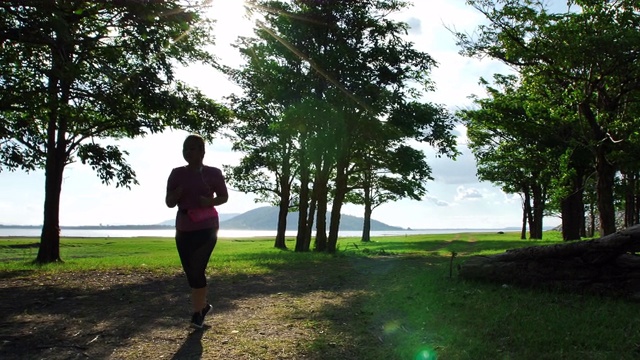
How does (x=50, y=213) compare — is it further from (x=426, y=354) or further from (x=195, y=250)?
(x=426, y=354)

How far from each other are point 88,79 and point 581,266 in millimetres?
13165

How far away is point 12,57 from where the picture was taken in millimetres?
11625

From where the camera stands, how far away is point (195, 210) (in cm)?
545

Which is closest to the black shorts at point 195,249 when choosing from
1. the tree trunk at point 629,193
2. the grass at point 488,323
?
the grass at point 488,323

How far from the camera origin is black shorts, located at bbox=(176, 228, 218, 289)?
5.49 metres

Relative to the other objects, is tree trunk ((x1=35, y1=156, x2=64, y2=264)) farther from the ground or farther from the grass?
the grass

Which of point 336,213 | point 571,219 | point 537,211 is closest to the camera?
point 336,213

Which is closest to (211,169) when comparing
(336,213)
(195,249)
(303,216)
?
(195,249)

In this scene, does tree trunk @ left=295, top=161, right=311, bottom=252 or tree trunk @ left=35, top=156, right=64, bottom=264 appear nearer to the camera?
tree trunk @ left=35, top=156, right=64, bottom=264

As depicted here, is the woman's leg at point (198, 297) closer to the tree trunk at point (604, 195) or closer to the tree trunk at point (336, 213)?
the tree trunk at point (336, 213)

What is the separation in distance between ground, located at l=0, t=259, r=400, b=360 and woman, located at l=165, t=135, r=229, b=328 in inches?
29.9

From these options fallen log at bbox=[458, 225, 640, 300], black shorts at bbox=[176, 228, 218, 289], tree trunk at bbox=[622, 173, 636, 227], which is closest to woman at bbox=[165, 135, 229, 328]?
black shorts at bbox=[176, 228, 218, 289]

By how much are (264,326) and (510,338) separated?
3169mm

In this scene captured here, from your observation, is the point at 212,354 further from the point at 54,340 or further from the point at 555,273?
the point at 555,273
